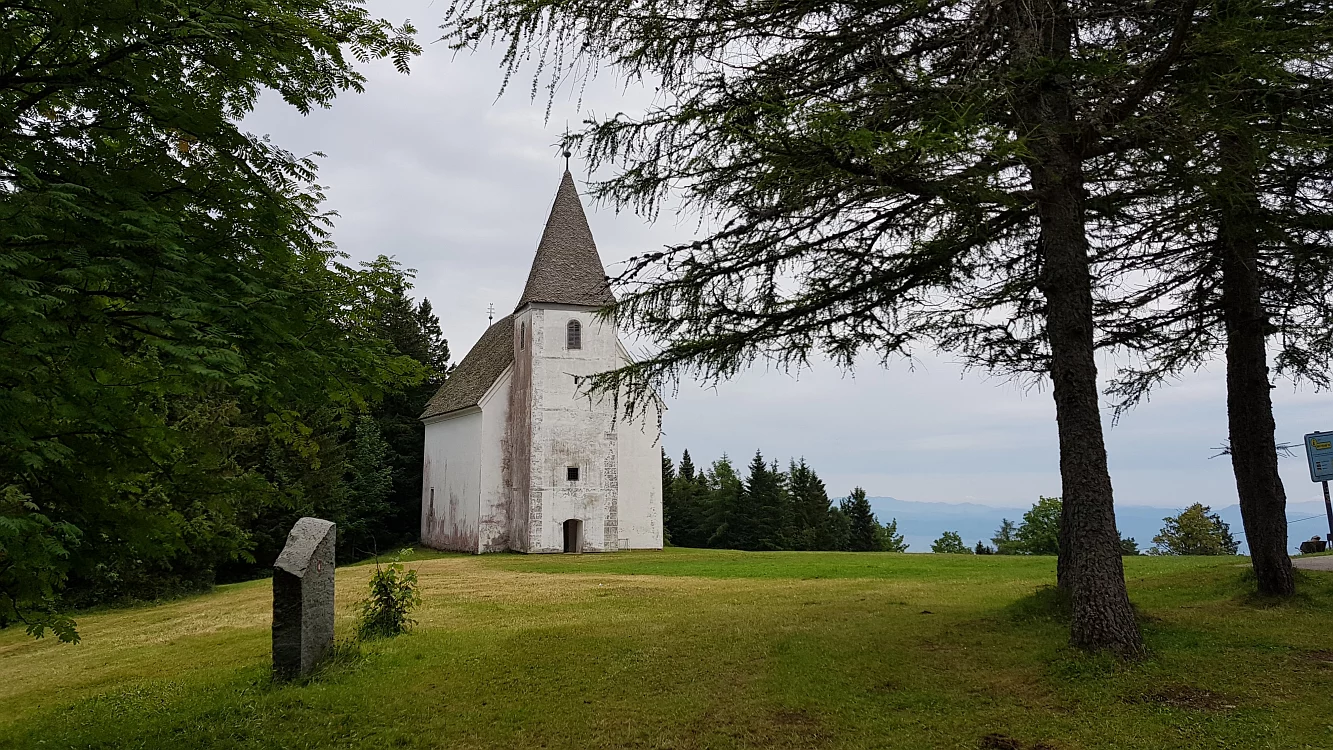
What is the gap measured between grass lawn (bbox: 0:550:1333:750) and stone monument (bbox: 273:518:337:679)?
0.30 metres

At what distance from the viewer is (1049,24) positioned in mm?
8000

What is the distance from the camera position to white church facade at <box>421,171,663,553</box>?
98.0ft

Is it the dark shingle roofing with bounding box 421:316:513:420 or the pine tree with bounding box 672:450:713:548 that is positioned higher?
the dark shingle roofing with bounding box 421:316:513:420

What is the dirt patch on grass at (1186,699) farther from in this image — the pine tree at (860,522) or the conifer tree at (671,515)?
the pine tree at (860,522)

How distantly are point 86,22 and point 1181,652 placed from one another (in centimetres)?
965

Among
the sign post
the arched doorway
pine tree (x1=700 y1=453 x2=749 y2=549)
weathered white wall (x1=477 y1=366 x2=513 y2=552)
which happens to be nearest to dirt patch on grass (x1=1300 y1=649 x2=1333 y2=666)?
the sign post

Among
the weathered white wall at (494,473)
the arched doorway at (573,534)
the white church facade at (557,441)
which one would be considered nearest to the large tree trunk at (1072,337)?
the white church facade at (557,441)

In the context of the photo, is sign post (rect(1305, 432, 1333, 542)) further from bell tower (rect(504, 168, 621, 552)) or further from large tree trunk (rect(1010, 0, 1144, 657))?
bell tower (rect(504, 168, 621, 552))

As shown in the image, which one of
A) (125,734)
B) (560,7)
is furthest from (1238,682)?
(125,734)

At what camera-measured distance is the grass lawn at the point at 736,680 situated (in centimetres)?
607

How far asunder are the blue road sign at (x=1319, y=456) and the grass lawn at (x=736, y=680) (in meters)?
8.21

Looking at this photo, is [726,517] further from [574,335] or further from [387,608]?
[387,608]

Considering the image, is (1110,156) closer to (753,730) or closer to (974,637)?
(974,637)

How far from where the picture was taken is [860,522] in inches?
2085
